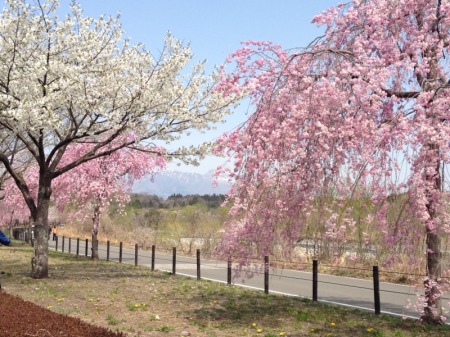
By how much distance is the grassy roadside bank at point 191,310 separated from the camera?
8961 millimetres

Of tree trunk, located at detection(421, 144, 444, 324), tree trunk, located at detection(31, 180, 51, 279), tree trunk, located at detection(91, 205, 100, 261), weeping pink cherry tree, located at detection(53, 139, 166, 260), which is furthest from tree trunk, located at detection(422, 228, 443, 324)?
tree trunk, located at detection(91, 205, 100, 261)

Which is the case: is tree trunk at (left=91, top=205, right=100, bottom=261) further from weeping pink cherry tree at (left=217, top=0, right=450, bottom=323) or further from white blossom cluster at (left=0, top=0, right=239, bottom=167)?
weeping pink cherry tree at (left=217, top=0, right=450, bottom=323)

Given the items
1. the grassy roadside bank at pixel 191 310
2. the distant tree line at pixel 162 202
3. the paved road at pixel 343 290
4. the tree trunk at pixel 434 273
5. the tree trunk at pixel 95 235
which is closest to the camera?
the tree trunk at pixel 434 273

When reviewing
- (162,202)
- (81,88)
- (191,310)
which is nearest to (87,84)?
(81,88)

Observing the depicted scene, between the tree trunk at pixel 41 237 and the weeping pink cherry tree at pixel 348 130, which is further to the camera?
the tree trunk at pixel 41 237

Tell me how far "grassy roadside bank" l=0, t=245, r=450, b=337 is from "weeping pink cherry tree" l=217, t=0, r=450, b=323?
4.41ft

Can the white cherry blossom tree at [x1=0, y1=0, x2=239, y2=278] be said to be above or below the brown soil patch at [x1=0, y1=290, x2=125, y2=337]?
above

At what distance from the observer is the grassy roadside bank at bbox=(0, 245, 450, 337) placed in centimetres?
896

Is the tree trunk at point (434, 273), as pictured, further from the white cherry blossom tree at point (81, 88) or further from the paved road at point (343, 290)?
the white cherry blossom tree at point (81, 88)

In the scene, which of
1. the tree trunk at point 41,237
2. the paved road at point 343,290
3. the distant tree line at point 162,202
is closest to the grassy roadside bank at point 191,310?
the tree trunk at point 41,237

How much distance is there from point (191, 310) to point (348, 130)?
18.2 ft

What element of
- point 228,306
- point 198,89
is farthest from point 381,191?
point 198,89

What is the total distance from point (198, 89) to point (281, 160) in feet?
26.9

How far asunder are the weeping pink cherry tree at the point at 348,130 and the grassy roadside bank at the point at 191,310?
134cm
